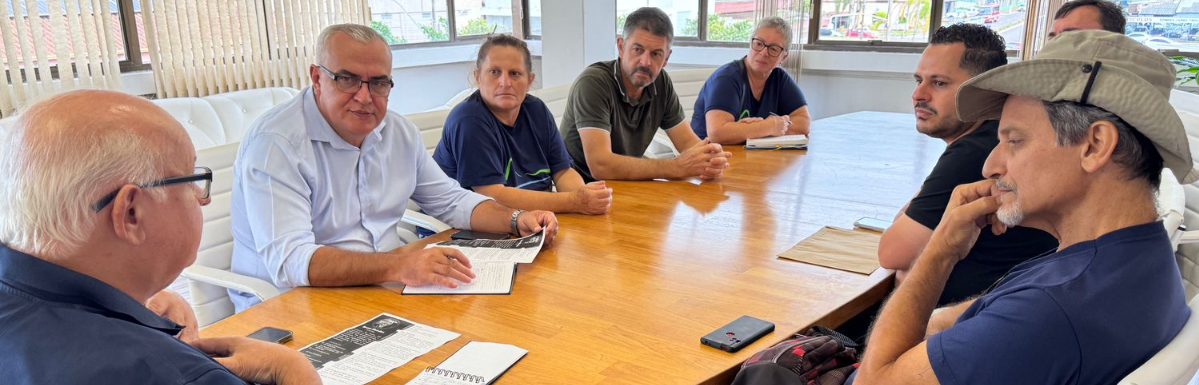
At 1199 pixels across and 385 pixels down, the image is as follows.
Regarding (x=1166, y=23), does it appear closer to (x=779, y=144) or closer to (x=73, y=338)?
(x=779, y=144)

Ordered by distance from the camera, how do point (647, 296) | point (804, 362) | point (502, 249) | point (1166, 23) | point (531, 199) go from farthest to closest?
point (1166, 23) → point (531, 199) → point (502, 249) → point (647, 296) → point (804, 362)

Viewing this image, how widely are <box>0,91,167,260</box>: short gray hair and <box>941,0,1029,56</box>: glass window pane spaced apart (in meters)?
5.64

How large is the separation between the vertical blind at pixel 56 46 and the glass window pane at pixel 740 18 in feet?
14.2

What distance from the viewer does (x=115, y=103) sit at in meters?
0.95

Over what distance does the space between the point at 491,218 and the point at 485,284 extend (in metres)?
0.52

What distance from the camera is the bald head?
0.91m

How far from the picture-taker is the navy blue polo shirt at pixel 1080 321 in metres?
1.07

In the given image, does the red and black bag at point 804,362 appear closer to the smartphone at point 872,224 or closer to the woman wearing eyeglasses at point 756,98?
the smartphone at point 872,224

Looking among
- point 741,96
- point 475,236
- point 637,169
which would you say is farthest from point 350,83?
point 741,96

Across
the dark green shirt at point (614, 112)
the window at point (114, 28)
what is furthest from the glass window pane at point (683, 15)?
the window at point (114, 28)

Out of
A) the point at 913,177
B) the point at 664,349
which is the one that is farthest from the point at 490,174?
the point at 913,177

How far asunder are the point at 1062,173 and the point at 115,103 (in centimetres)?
128

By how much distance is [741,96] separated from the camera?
3.91 metres

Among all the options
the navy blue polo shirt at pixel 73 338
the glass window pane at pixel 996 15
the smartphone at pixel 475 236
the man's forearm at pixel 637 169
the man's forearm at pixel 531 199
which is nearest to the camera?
the navy blue polo shirt at pixel 73 338
